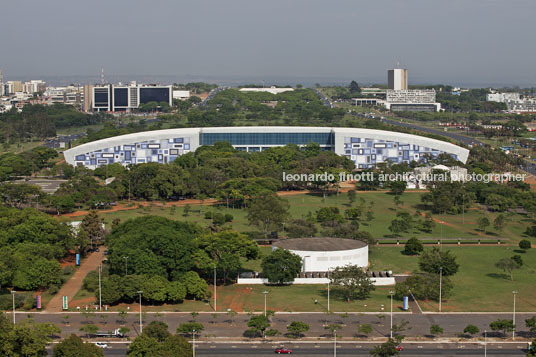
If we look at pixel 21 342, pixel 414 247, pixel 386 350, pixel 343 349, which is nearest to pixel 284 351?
pixel 343 349

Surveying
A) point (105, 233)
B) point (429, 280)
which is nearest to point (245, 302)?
point (429, 280)

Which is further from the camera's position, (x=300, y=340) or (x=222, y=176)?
(x=222, y=176)

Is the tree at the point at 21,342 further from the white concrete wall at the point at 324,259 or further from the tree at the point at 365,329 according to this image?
the white concrete wall at the point at 324,259

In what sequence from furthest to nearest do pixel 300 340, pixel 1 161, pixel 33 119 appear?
pixel 33 119
pixel 1 161
pixel 300 340

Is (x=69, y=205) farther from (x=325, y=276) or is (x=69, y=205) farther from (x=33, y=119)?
(x=33, y=119)

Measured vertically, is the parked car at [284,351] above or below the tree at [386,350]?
below

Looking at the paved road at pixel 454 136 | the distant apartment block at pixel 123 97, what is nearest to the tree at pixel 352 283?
the paved road at pixel 454 136
